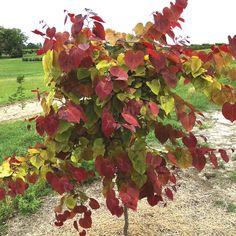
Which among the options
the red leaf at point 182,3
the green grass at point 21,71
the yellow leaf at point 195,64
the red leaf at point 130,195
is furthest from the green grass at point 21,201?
the green grass at point 21,71

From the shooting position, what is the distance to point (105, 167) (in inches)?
79.9

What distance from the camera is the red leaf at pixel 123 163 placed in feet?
6.77

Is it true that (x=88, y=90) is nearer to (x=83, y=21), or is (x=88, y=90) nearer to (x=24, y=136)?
(x=83, y=21)

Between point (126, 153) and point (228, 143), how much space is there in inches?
187

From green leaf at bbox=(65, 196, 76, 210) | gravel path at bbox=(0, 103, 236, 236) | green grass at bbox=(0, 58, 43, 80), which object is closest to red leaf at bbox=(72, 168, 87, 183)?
green leaf at bbox=(65, 196, 76, 210)

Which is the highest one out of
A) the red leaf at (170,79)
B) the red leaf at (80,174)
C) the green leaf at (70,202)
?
the red leaf at (170,79)

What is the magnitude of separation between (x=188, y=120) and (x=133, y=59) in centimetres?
39

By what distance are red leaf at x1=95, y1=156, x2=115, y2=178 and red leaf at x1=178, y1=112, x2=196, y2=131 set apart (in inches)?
15.9

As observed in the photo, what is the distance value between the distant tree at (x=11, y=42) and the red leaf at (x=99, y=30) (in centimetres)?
8836

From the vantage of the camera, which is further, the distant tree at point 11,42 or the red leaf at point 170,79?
the distant tree at point 11,42

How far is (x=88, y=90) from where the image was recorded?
2072mm

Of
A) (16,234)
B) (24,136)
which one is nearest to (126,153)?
(16,234)

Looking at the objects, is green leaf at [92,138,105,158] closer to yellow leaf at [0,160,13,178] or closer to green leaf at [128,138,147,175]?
green leaf at [128,138,147,175]

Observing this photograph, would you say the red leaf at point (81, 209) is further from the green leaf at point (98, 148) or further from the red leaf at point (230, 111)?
the red leaf at point (230, 111)
